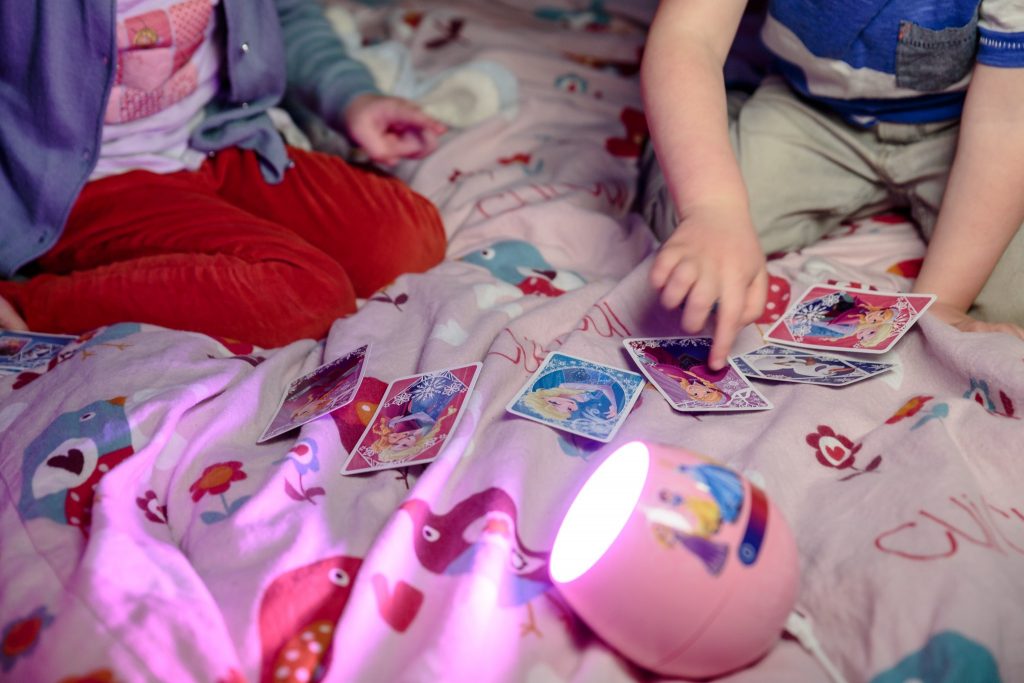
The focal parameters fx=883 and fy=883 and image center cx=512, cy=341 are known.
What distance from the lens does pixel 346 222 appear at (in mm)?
1378

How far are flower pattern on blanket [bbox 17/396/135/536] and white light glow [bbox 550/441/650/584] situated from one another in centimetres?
43

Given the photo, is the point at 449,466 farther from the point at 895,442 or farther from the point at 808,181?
the point at 808,181

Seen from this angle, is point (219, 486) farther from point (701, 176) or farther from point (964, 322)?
point (964, 322)

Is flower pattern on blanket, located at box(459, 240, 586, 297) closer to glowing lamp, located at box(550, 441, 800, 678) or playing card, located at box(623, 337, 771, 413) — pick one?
playing card, located at box(623, 337, 771, 413)

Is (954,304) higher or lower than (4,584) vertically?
higher

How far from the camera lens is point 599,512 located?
695 mm

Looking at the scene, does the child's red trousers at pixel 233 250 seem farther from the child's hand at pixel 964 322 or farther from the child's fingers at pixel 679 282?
the child's hand at pixel 964 322

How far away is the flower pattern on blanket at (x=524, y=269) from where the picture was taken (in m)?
1.23

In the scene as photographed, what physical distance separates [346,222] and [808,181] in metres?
0.72

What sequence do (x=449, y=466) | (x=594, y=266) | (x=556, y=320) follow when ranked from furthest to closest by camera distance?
(x=594, y=266) → (x=556, y=320) → (x=449, y=466)

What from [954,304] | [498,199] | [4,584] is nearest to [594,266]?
[498,199]

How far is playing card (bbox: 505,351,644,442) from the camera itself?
88 centimetres

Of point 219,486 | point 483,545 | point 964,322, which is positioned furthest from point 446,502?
point 964,322

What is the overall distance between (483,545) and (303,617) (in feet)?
0.50
